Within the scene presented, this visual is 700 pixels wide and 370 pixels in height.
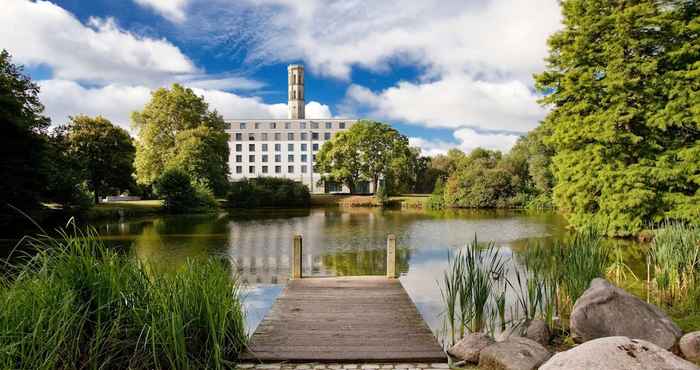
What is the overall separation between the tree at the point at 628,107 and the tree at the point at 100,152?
26.9m

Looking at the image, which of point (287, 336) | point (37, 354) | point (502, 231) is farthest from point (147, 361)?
point (502, 231)

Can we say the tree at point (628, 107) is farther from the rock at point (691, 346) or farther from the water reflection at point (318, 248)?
the rock at point (691, 346)

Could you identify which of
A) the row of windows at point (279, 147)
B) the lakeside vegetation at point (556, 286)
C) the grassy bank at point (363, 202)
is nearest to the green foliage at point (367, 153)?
Answer: the grassy bank at point (363, 202)

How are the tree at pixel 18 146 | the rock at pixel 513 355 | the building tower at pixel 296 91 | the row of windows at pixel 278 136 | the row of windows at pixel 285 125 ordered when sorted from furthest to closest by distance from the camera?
1. the building tower at pixel 296 91
2. the row of windows at pixel 285 125
3. the row of windows at pixel 278 136
4. the tree at pixel 18 146
5. the rock at pixel 513 355

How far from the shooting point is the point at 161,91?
3866cm

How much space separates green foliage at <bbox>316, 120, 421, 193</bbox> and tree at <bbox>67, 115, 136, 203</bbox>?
2315 centimetres

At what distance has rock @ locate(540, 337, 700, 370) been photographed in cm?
330

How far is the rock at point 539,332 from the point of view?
17.5ft

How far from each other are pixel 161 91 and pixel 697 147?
37043mm

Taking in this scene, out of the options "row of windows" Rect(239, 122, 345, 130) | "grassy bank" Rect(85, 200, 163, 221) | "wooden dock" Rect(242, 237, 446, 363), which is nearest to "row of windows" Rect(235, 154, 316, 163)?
"row of windows" Rect(239, 122, 345, 130)

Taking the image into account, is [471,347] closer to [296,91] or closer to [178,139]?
[178,139]

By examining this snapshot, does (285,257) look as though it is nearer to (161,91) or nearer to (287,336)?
(287,336)

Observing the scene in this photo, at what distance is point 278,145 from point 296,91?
19387 mm

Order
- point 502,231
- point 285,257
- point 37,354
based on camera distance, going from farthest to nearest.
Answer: point 502,231
point 285,257
point 37,354
